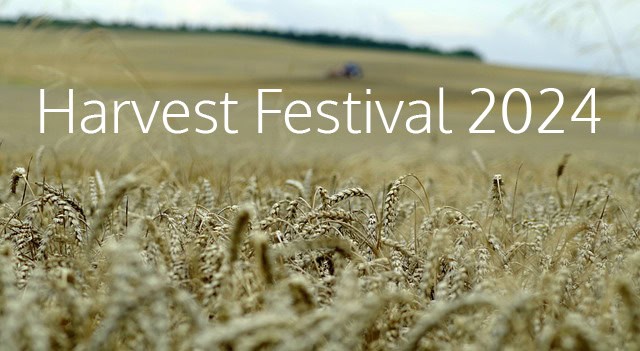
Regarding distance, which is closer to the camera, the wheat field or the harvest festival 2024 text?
the wheat field

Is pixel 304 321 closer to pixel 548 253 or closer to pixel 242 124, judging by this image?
pixel 548 253

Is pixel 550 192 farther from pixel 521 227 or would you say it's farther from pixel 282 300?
pixel 282 300

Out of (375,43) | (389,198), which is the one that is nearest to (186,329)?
(389,198)

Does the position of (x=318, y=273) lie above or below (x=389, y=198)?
below

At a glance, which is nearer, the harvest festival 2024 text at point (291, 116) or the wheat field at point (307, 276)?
the wheat field at point (307, 276)

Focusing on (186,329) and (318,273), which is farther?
(318,273)

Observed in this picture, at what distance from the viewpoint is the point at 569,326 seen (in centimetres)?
124

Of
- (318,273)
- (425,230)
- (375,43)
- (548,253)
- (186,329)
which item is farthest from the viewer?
(375,43)

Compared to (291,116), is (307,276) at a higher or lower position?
higher

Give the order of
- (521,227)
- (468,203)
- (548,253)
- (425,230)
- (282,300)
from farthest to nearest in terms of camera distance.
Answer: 1. (468,203)
2. (521,227)
3. (548,253)
4. (425,230)
5. (282,300)

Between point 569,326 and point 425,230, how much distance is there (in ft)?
3.11

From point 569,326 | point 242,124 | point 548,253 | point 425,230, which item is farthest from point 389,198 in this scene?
point 242,124

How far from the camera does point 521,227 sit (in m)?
2.78

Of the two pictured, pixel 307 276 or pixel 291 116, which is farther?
pixel 291 116
